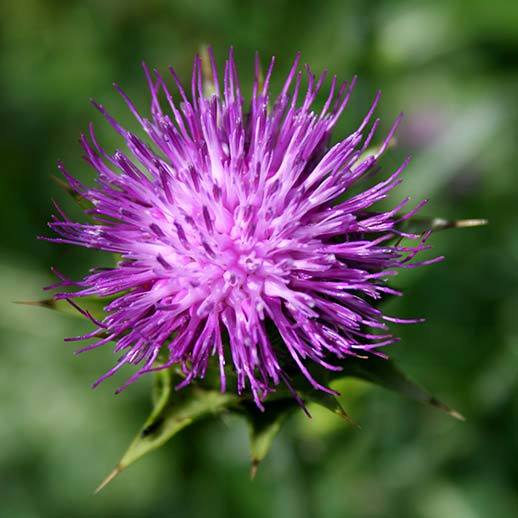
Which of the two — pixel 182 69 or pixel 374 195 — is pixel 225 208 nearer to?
pixel 374 195

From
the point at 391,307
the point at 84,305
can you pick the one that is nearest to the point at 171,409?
the point at 84,305

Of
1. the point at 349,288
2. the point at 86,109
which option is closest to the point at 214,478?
the point at 349,288

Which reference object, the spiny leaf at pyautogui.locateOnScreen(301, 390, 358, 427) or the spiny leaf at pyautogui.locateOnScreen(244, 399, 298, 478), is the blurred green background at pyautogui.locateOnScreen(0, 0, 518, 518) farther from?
the spiny leaf at pyautogui.locateOnScreen(301, 390, 358, 427)

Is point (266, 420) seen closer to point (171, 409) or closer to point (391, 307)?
point (171, 409)

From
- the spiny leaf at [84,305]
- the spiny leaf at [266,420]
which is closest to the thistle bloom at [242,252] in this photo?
the spiny leaf at [84,305]

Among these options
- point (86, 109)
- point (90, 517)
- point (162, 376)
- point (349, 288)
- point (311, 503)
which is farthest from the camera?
point (86, 109)

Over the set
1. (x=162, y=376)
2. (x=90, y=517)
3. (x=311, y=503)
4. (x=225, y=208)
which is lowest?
(x=90, y=517)
